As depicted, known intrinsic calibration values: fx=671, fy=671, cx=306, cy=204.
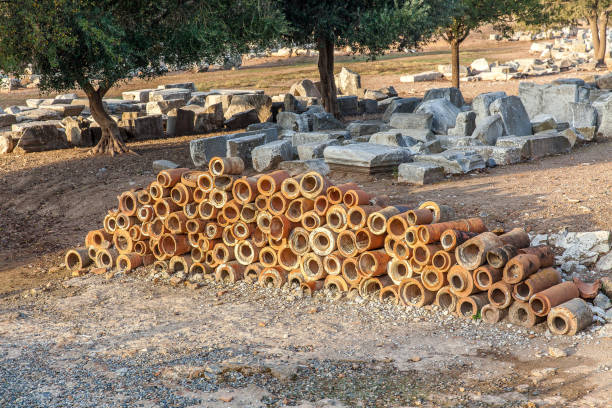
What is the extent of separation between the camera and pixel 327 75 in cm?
1967

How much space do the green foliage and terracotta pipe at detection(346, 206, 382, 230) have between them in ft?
23.9

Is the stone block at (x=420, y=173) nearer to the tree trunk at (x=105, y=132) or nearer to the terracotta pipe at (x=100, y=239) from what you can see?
the terracotta pipe at (x=100, y=239)

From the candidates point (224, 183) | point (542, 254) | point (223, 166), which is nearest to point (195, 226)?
point (224, 183)

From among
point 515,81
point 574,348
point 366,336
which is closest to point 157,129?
point 366,336

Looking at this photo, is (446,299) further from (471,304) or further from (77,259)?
(77,259)

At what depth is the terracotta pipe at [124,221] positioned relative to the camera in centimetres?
915

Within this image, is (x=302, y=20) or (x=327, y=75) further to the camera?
(x=327, y=75)

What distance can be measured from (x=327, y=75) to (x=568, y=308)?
1436cm

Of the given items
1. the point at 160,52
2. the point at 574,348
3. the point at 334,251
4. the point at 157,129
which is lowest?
the point at 574,348

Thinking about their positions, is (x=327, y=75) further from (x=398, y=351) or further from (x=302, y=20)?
(x=398, y=351)

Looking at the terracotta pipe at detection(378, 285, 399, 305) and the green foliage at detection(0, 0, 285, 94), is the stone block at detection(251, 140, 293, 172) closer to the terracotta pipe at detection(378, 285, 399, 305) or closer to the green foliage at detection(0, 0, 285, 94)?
the green foliage at detection(0, 0, 285, 94)

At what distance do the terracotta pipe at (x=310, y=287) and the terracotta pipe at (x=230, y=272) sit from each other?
3.17 feet

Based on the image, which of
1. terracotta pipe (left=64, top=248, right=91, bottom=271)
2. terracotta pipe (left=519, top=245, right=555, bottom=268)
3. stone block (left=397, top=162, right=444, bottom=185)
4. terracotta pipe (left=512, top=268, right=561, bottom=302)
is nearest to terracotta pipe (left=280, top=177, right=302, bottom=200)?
terracotta pipe (left=519, top=245, right=555, bottom=268)

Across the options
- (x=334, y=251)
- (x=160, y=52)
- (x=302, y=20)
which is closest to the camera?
(x=334, y=251)
